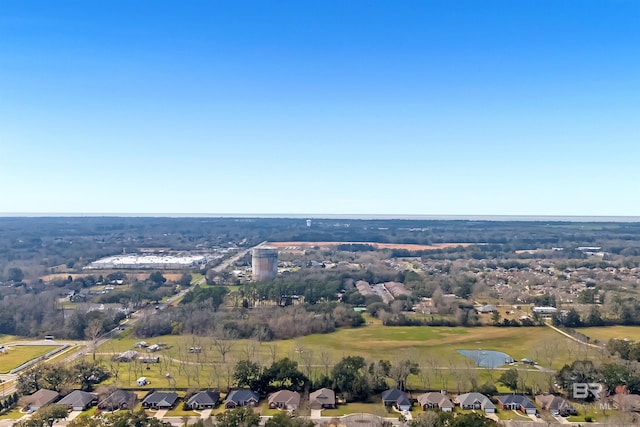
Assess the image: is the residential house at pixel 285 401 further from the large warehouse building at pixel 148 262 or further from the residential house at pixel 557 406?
the large warehouse building at pixel 148 262

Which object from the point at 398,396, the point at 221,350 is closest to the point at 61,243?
the point at 221,350

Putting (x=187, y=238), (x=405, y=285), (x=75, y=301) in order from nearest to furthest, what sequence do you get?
(x=75, y=301)
(x=405, y=285)
(x=187, y=238)

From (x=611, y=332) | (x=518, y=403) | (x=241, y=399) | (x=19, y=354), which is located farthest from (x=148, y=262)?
(x=518, y=403)

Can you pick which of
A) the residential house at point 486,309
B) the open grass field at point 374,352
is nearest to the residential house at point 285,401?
the open grass field at point 374,352

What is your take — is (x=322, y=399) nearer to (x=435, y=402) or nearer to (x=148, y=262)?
(x=435, y=402)

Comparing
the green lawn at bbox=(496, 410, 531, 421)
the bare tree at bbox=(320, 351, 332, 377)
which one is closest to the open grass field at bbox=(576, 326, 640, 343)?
the green lawn at bbox=(496, 410, 531, 421)

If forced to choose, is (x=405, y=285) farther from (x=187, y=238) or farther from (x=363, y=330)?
(x=187, y=238)
